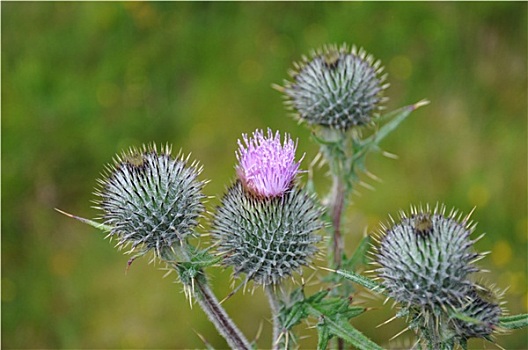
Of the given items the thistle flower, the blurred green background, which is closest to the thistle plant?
the thistle flower

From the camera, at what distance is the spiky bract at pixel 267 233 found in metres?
2.78

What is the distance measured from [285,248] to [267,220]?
14 centimetres

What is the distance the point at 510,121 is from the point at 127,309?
12.4 feet

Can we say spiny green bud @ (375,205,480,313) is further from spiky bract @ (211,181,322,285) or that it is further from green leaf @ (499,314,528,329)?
spiky bract @ (211,181,322,285)

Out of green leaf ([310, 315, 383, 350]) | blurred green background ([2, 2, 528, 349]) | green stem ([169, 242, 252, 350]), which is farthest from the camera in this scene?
blurred green background ([2, 2, 528, 349])

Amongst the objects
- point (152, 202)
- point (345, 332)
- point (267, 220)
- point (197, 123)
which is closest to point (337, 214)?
point (267, 220)

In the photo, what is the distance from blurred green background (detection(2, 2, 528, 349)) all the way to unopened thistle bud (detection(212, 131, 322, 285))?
2.56 metres

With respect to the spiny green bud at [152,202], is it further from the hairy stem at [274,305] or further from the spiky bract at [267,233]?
the hairy stem at [274,305]

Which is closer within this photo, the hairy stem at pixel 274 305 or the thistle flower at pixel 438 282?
the thistle flower at pixel 438 282

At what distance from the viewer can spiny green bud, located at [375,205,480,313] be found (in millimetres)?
2383

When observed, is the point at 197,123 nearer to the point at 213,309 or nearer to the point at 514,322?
the point at 213,309

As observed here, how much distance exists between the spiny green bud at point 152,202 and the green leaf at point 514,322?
1.27 meters

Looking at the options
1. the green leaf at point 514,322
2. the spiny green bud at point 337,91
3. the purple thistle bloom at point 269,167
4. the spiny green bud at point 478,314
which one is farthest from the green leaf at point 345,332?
the spiny green bud at point 337,91

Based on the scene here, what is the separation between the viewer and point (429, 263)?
2.42 metres
